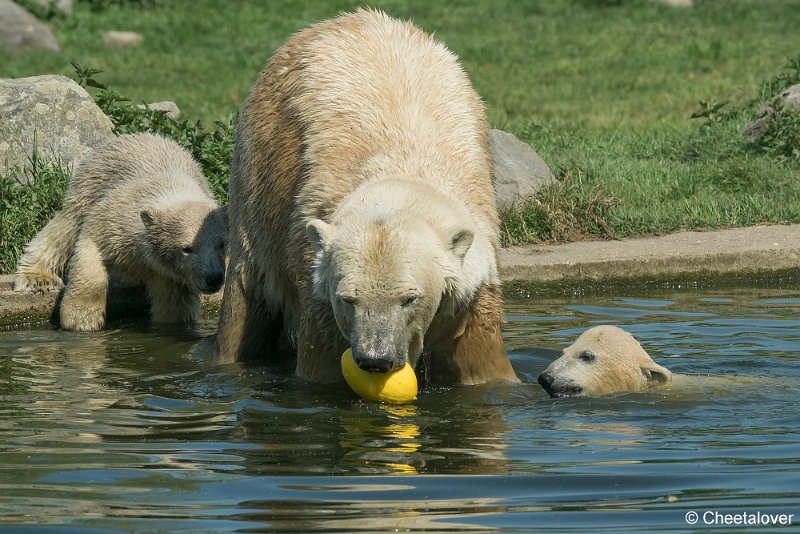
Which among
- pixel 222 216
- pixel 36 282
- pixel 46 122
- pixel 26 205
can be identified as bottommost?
pixel 36 282

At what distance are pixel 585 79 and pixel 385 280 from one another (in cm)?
1041

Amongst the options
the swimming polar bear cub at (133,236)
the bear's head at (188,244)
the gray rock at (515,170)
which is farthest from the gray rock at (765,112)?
the bear's head at (188,244)

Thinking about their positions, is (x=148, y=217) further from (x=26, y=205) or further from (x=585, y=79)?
(x=585, y=79)

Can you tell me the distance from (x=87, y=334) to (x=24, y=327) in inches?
19.3

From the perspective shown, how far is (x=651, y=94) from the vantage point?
530 inches

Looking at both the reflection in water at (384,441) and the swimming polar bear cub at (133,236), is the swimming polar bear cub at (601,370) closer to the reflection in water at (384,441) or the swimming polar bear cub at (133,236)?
the reflection in water at (384,441)

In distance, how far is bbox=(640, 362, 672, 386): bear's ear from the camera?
5359 millimetres

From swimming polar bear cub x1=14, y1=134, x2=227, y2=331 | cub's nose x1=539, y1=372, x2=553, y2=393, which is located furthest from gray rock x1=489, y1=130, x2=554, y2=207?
cub's nose x1=539, y1=372, x2=553, y2=393

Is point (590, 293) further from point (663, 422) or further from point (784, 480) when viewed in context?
point (784, 480)

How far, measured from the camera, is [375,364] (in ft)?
14.1

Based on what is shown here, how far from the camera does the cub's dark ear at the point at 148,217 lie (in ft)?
23.2

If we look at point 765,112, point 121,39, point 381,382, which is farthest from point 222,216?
point 121,39

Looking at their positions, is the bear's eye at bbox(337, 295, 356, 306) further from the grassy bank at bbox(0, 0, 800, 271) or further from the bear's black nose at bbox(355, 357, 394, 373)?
the grassy bank at bbox(0, 0, 800, 271)

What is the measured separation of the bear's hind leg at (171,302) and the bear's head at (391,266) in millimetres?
2862
